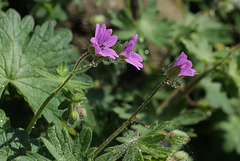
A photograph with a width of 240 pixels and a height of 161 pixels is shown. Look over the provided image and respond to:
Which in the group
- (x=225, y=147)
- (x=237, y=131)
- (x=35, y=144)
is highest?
(x=237, y=131)

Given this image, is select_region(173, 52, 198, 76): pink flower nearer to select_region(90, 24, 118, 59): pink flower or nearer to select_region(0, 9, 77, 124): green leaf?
select_region(90, 24, 118, 59): pink flower

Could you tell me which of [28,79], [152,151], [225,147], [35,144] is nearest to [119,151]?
[152,151]

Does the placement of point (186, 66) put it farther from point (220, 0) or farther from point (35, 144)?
point (220, 0)

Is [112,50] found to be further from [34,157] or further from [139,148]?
[34,157]

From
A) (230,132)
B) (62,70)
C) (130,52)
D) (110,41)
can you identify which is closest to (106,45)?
(110,41)

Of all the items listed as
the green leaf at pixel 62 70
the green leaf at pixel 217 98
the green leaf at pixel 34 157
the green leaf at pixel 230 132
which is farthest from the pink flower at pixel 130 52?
the green leaf at pixel 230 132

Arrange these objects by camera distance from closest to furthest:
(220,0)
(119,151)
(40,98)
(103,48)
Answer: (103,48) → (119,151) → (40,98) → (220,0)
